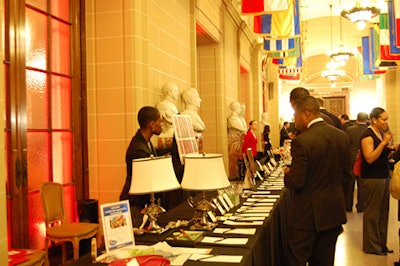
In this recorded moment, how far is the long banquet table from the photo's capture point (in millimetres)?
2548

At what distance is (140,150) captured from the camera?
357cm

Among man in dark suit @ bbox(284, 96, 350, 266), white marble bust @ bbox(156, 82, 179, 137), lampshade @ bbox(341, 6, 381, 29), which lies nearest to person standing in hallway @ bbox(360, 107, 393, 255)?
man in dark suit @ bbox(284, 96, 350, 266)

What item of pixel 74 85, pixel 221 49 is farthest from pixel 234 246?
pixel 221 49

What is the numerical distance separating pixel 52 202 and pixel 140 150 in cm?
130

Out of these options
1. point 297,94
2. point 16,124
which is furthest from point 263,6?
point 16,124

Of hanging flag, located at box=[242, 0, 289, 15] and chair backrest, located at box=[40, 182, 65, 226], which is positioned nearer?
chair backrest, located at box=[40, 182, 65, 226]

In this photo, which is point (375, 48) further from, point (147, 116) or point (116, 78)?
point (147, 116)

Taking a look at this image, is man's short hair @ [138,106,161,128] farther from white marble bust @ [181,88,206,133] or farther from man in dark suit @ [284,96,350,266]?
white marble bust @ [181,88,206,133]

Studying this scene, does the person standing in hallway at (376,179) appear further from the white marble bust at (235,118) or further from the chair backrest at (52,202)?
the white marble bust at (235,118)

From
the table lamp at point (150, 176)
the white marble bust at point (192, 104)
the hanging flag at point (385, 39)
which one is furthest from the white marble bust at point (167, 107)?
the hanging flag at point (385, 39)

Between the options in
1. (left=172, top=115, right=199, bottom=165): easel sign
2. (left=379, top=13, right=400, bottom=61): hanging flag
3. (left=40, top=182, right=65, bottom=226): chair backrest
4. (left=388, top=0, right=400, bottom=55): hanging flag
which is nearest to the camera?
(left=40, top=182, right=65, bottom=226): chair backrest

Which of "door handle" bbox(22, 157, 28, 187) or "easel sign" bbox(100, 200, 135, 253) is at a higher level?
"door handle" bbox(22, 157, 28, 187)

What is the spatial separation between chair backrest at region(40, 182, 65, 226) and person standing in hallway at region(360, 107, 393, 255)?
3.31 meters

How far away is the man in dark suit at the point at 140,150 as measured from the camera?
3482mm
